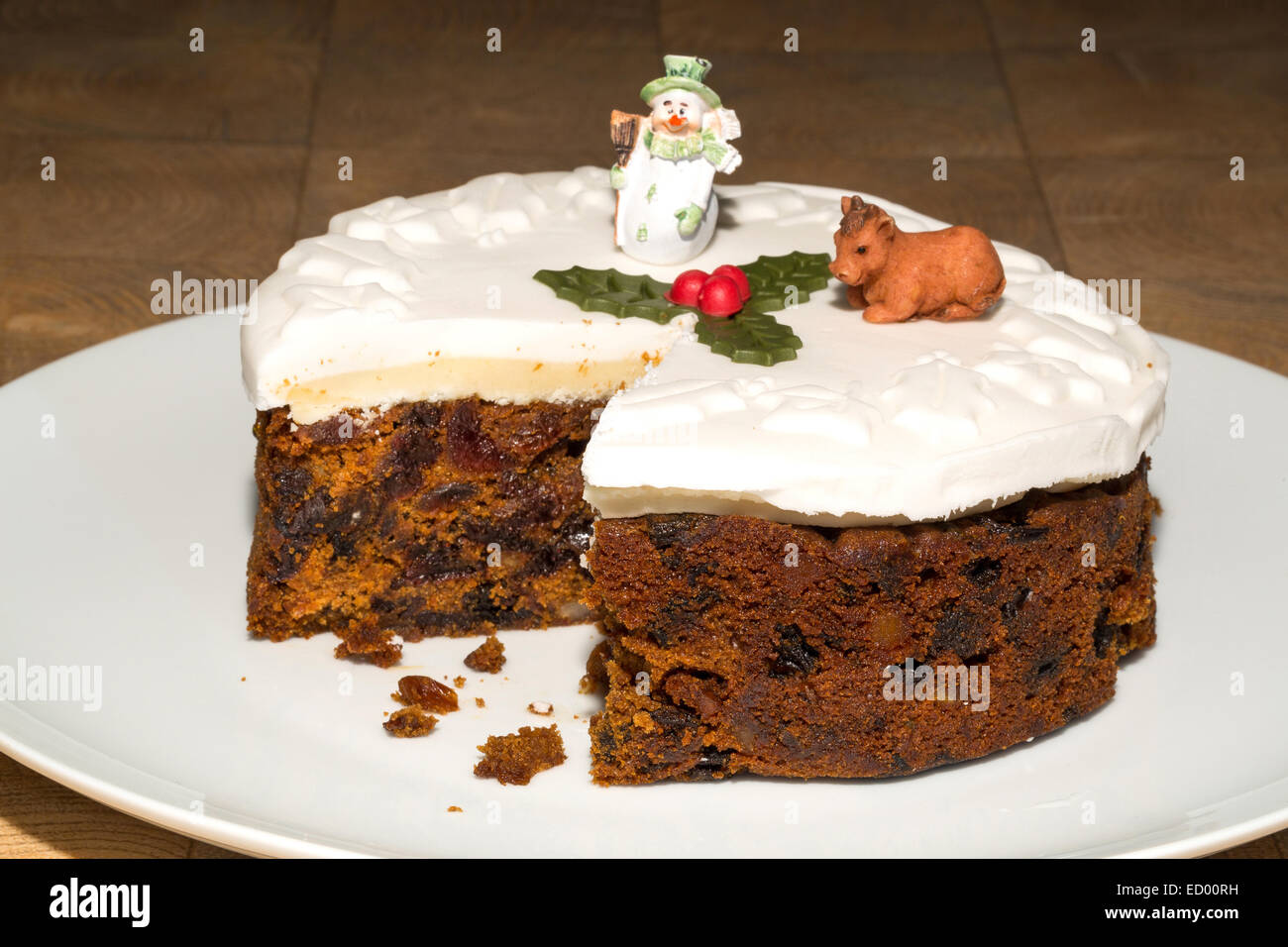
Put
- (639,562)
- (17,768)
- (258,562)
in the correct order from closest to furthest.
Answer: (639,562) → (17,768) → (258,562)

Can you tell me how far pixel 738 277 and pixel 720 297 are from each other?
0.13 m

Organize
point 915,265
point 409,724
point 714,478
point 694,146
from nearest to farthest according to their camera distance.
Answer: point 714,478
point 409,724
point 915,265
point 694,146

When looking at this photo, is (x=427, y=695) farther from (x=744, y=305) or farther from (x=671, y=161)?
(x=671, y=161)

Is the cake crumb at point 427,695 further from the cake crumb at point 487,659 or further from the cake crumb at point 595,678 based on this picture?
the cake crumb at point 595,678

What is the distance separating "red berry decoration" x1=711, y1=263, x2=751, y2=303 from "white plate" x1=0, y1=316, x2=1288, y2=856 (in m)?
1.06

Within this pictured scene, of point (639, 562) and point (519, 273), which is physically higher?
point (519, 273)

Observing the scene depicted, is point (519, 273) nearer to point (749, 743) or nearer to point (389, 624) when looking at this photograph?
point (389, 624)

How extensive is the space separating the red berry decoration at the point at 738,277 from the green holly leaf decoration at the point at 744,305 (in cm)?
2

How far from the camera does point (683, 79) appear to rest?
4.95 m

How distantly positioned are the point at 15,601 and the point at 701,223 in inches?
83.2

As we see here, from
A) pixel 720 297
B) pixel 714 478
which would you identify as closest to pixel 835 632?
pixel 714 478

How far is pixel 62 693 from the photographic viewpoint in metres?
4.43

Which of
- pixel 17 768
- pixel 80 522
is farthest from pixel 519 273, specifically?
pixel 17 768

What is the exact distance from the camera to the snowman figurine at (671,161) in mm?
4961
